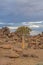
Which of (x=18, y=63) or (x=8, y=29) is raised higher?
(x=8, y=29)

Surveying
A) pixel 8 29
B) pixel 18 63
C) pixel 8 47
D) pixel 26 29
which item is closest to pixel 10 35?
pixel 8 29

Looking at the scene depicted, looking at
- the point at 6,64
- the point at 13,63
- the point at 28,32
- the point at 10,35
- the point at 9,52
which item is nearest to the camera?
the point at 6,64

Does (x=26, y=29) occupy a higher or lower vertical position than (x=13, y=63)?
higher

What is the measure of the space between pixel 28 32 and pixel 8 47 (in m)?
37.4

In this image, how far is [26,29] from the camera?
2384 inches

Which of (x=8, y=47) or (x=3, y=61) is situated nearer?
(x=3, y=61)

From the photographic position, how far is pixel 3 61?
1681 cm

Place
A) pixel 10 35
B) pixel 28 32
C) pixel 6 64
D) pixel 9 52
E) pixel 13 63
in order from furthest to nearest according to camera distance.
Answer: pixel 28 32 < pixel 10 35 < pixel 9 52 < pixel 13 63 < pixel 6 64

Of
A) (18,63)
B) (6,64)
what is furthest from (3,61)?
(18,63)

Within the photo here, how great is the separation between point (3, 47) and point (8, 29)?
35084mm

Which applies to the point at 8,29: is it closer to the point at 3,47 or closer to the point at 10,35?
the point at 10,35

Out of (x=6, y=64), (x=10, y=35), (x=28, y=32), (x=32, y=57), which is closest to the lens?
(x=6, y=64)

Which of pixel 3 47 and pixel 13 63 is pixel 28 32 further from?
pixel 13 63

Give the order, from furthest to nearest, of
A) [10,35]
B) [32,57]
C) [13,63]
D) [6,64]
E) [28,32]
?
[28,32] < [10,35] < [32,57] < [13,63] < [6,64]
